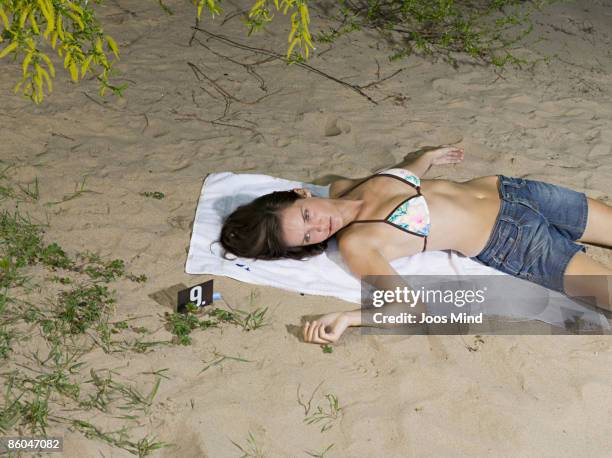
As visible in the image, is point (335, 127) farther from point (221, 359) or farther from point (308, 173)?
point (221, 359)

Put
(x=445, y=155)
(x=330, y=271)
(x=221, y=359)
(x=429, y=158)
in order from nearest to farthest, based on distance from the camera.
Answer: (x=221, y=359) < (x=330, y=271) < (x=429, y=158) < (x=445, y=155)

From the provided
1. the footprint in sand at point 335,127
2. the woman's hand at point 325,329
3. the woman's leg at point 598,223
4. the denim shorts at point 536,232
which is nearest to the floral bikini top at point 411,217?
the denim shorts at point 536,232

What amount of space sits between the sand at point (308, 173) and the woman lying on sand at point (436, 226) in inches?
10.9

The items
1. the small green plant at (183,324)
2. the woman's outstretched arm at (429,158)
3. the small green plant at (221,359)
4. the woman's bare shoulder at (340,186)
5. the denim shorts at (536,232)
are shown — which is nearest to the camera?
the small green plant at (221,359)

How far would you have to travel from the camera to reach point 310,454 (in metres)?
2.91

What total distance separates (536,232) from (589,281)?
0.37 metres

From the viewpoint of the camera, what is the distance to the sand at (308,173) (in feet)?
10.0

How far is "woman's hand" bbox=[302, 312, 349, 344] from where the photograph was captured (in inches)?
133

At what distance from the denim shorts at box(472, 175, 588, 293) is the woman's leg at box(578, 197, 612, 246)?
0.04 metres

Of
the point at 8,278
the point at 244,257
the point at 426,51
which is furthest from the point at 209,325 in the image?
the point at 426,51

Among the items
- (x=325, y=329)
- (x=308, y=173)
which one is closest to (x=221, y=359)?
(x=325, y=329)

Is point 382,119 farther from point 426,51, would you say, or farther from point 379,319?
point 379,319

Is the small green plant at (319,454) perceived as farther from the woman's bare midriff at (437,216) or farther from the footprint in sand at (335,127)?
the footprint in sand at (335,127)

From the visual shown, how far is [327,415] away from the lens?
3088mm
